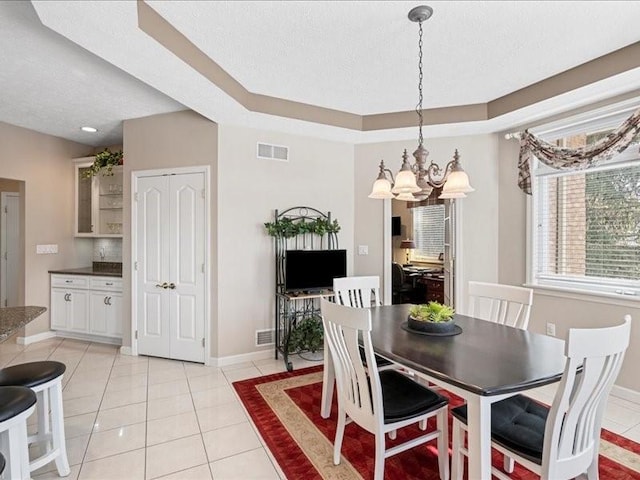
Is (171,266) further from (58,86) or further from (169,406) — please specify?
(58,86)

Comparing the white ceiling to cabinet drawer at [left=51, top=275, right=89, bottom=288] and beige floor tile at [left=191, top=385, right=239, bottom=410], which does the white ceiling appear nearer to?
cabinet drawer at [left=51, top=275, right=89, bottom=288]

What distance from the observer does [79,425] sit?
257cm

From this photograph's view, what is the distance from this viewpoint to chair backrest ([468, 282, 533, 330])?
256 centimetres

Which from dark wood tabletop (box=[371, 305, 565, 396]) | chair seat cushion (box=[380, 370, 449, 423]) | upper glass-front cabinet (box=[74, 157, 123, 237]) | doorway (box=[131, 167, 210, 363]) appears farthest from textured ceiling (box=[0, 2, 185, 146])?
chair seat cushion (box=[380, 370, 449, 423])

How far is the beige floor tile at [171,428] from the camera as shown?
2.43 m

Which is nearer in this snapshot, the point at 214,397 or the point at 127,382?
the point at 214,397

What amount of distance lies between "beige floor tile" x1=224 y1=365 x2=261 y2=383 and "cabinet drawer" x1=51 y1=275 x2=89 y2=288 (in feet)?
8.17

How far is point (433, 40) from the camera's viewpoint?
2.49 m

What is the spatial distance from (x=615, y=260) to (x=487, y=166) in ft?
5.13

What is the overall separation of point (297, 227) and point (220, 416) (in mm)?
2011

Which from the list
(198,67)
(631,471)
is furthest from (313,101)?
(631,471)

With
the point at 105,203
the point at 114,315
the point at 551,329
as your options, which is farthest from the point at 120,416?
the point at 551,329

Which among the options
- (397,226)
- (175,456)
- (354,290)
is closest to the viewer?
(175,456)

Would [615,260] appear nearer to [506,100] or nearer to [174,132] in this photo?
[506,100]
